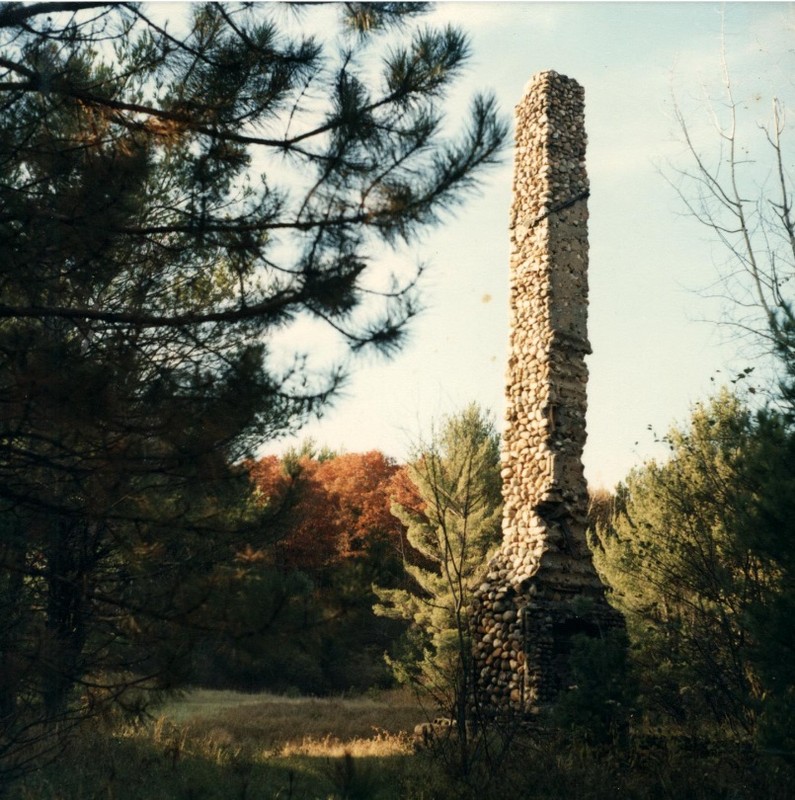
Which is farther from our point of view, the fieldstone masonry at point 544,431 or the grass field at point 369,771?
the fieldstone masonry at point 544,431

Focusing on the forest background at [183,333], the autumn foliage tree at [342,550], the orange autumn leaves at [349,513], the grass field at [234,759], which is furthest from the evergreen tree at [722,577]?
the orange autumn leaves at [349,513]

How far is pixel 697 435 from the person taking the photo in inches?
454

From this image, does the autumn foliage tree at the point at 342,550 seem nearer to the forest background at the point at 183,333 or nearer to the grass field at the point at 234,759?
the grass field at the point at 234,759

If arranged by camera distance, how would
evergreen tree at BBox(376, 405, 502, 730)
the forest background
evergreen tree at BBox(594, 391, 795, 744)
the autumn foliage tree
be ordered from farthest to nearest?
the autumn foliage tree < evergreen tree at BBox(376, 405, 502, 730) < evergreen tree at BBox(594, 391, 795, 744) < the forest background

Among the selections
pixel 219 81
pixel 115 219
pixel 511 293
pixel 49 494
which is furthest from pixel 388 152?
pixel 511 293

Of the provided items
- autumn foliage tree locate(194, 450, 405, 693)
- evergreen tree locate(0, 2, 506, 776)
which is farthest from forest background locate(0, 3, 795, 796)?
autumn foliage tree locate(194, 450, 405, 693)

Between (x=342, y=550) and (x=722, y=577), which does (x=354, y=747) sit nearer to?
(x=722, y=577)

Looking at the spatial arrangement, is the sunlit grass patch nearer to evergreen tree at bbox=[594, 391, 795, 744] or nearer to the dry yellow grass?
the dry yellow grass

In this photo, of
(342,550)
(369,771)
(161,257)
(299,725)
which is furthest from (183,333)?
A: (342,550)

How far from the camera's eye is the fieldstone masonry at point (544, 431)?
1095cm

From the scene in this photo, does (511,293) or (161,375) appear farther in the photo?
(511,293)

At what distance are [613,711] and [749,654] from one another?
1.65 meters

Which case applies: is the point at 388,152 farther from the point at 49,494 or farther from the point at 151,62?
the point at 49,494

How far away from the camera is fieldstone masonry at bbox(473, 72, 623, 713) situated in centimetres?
1095
